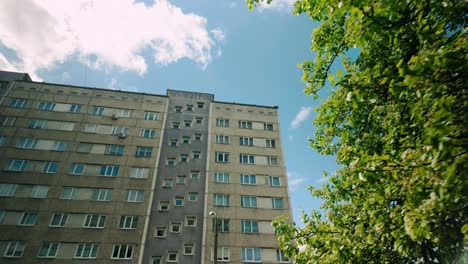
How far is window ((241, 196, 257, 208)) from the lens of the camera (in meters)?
29.8

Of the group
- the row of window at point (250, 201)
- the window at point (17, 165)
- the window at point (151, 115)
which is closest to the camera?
the window at point (17, 165)

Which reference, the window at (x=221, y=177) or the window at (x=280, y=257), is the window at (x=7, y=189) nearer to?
the window at (x=221, y=177)

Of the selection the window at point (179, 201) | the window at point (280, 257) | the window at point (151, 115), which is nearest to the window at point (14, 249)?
the window at point (179, 201)

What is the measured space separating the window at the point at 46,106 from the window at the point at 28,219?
1463 centimetres

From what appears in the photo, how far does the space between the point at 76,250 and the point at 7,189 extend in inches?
435

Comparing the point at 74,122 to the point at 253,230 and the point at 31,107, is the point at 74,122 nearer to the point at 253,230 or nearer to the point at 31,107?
the point at 31,107

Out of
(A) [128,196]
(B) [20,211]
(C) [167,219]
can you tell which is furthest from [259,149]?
(B) [20,211]

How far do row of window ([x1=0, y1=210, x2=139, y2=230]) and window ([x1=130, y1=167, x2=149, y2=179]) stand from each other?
4821 mm

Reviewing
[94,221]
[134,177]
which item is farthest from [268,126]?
[94,221]

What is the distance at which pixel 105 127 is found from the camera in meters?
33.6

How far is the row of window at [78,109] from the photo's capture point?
3406cm

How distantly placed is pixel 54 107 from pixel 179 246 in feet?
84.5

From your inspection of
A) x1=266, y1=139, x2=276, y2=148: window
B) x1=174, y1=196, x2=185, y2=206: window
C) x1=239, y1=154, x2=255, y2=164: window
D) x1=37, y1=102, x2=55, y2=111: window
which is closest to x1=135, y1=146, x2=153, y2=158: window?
x1=174, y1=196, x2=185, y2=206: window

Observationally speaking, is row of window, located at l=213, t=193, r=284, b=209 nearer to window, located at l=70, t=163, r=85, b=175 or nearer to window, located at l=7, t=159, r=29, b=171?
window, located at l=70, t=163, r=85, b=175
